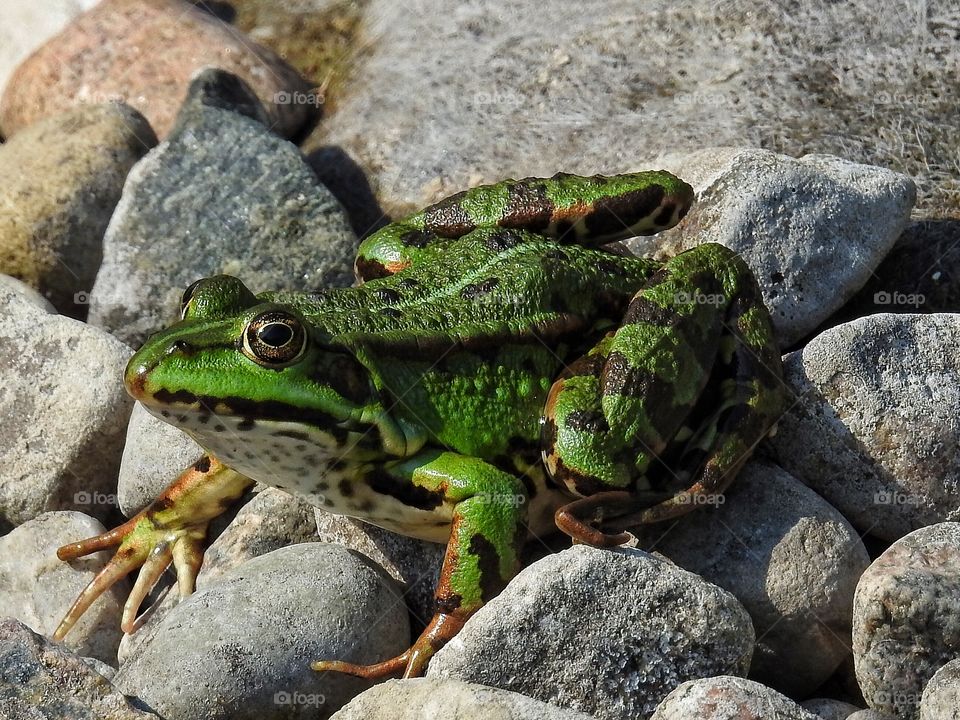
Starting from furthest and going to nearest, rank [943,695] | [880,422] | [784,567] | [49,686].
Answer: [880,422] < [784,567] < [49,686] < [943,695]

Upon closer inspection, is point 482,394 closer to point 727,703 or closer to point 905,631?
point 727,703

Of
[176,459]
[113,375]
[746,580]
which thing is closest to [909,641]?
[746,580]

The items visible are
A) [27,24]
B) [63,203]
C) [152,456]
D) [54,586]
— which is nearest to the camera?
[54,586]

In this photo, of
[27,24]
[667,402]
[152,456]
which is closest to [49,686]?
[152,456]

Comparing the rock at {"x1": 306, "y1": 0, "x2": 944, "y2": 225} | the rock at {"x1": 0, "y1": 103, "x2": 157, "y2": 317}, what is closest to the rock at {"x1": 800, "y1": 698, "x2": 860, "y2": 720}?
the rock at {"x1": 306, "y1": 0, "x2": 944, "y2": 225}

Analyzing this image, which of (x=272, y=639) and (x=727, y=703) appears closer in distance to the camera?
(x=727, y=703)

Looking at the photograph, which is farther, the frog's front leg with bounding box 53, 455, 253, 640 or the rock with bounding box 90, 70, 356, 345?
the rock with bounding box 90, 70, 356, 345

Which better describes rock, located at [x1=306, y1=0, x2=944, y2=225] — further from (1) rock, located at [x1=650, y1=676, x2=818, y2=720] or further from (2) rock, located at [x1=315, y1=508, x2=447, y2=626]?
(1) rock, located at [x1=650, y1=676, x2=818, y2=720]
